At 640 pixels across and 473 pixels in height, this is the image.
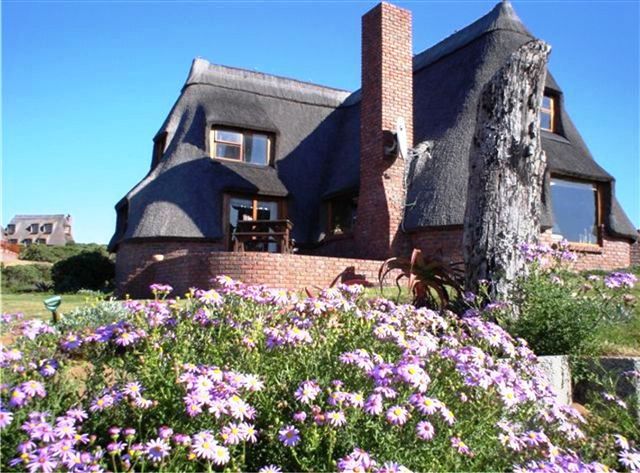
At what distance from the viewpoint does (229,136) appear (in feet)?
53.0

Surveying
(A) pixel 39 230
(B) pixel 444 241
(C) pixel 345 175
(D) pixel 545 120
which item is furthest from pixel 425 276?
(A) pixel 39 230

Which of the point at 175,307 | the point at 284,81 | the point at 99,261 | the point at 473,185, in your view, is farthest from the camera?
the point at 284,81

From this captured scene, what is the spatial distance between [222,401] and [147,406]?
30cm

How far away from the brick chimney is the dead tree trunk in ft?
23.2

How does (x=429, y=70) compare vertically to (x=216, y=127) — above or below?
above

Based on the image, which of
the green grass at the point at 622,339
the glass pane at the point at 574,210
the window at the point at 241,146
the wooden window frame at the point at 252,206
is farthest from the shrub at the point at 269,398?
the window at the point at 241,146

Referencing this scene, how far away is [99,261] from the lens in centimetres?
1811

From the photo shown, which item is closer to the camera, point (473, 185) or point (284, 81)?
point (473, 185)

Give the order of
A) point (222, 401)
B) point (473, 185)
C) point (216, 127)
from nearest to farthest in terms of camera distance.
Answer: point (222, 401), point (473, 185), point (216, 127)

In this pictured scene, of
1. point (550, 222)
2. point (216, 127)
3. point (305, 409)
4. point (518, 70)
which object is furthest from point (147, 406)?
point (216, 127)

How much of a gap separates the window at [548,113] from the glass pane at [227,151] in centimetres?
891

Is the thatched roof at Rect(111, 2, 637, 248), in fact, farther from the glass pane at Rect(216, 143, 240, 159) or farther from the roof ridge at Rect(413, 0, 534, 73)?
the glass pane at Rect(216, 143, 240, 159)

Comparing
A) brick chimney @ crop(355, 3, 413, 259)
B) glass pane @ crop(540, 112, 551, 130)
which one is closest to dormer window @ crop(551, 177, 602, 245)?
glass pane @ crop(540, 112, 551, 130)

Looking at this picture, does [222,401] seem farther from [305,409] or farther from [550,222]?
[550,222]
